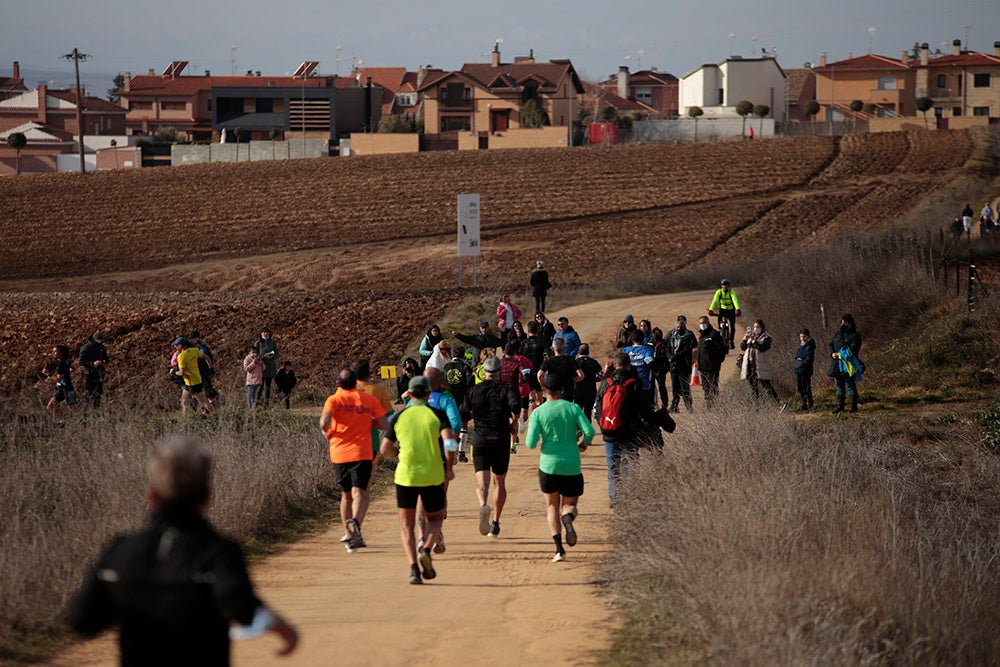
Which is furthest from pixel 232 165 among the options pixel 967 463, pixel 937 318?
pixel 967 463

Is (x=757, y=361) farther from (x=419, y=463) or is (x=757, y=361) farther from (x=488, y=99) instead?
(x=488, y=99)

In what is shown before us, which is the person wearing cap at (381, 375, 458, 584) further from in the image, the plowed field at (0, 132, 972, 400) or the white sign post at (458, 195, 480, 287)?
the white sign post at (458, 195, 480, 287)

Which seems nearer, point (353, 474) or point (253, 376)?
point (353, 474)

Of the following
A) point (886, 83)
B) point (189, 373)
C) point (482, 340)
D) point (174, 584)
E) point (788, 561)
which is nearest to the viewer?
point (174, 584)

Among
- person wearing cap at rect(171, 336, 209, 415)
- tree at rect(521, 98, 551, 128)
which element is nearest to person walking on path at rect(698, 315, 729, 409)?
person wearing cap at rect(171, 336, 209, 415)

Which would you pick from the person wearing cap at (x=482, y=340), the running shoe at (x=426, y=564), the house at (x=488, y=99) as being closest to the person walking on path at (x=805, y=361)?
the person wearing cap at (x=482, y=340)

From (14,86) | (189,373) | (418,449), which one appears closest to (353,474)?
(418,449)

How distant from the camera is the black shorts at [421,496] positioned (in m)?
9.79

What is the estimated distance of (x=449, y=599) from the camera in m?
9.62

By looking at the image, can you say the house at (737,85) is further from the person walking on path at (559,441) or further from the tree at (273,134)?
the person walking on path at (559,441)

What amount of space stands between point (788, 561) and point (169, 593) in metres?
4.87

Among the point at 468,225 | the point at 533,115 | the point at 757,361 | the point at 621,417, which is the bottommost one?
the point at 757,361

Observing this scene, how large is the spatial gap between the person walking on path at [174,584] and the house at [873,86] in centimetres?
8899

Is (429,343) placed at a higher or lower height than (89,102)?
lower
